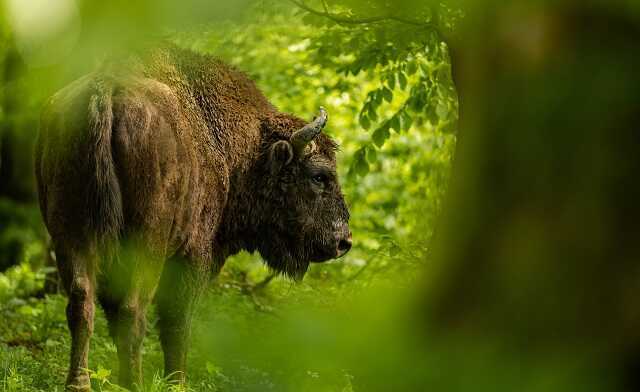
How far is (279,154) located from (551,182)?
22.8ft

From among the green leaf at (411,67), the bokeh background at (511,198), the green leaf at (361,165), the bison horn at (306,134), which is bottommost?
the green leaf at (361,165)

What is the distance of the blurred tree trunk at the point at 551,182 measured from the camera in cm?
129

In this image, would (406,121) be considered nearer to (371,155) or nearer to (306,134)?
(371,155)

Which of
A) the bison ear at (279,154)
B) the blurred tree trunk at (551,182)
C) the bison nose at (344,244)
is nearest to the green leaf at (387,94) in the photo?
the bison ear at (279,154)

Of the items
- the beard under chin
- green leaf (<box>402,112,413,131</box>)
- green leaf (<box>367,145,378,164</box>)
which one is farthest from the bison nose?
green leaf (<box>402,112,413,131</box>)

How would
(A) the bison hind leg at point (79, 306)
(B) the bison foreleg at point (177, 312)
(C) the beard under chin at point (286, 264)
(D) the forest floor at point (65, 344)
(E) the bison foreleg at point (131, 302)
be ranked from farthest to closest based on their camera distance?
1. (C) the beard under chin at point (286, 264)
2. (B) the bison foreleg at point (177, 312)
3. (D) the forest floor at point (65, 344)
4. (E) the bison foreleg at point (131, 302)
5. (A) the bison hind leg at point (79, 306)

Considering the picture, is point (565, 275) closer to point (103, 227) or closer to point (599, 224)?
point (599, 224)

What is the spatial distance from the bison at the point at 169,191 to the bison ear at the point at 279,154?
1 centimetres

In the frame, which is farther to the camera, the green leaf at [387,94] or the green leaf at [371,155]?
the green leaf at [371,155]

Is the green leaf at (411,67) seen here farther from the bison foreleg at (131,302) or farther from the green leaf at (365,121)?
the bison foreleg at (131,302)

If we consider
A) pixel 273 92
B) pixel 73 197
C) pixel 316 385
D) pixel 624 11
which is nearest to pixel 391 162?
pixel 273 92

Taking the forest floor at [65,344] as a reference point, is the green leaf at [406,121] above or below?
above

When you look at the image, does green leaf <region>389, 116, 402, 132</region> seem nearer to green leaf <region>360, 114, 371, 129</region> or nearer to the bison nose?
Answer: green leaf <region>360, 114, 371, 129</region>

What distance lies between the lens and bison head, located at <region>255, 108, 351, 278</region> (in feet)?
27.4
